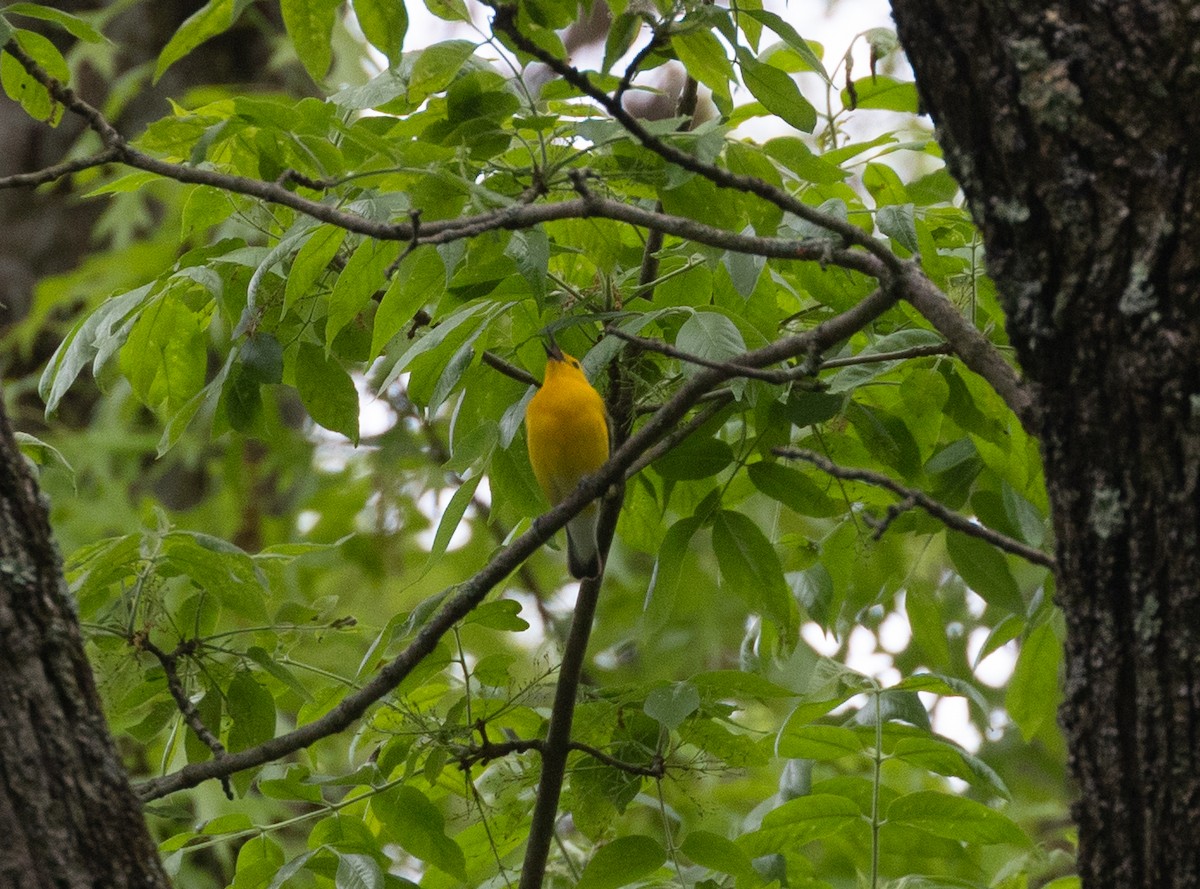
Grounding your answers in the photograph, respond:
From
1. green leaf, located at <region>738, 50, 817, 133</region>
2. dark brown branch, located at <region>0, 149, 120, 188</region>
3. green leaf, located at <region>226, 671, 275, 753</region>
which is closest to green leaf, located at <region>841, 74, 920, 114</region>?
green leaf, located at <region>738, 50, 817, 133</region>

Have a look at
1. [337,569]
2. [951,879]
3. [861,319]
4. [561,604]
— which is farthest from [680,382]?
[337,569]

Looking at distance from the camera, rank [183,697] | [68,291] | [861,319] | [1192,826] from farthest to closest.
Answer: 1. [68,291]
2. [183,697]
3. [861,319]
4. [1192,826]

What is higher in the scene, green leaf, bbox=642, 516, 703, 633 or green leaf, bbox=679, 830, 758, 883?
green leaf, bbox=642, 516, 703, 633

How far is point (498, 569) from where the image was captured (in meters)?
2.54

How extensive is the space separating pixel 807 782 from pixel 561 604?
5.64 metres

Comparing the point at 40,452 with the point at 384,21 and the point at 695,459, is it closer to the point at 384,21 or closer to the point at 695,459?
the point at 384,21

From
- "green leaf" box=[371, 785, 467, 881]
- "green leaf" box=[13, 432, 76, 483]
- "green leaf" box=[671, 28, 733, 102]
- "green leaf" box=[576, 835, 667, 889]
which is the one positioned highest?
"green leaf" box=[671, 28, 733, 102]

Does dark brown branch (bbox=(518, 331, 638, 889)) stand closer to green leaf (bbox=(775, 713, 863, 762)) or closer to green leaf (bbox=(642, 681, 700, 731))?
green leaf (bbox=(642, 681, 700, 731))

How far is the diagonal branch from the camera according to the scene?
2174 millimetres

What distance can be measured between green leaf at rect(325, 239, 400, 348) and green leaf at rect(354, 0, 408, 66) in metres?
0.38

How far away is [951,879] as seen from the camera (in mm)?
2617

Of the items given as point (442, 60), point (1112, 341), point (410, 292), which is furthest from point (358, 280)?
point (1112, 341)

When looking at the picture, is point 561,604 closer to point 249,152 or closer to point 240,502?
point 240,502

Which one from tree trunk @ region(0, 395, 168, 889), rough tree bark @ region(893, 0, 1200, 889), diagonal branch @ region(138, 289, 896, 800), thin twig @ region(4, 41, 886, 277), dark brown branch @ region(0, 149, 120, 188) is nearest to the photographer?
rough tree bark @ region(893, 0, 1200, 889)
